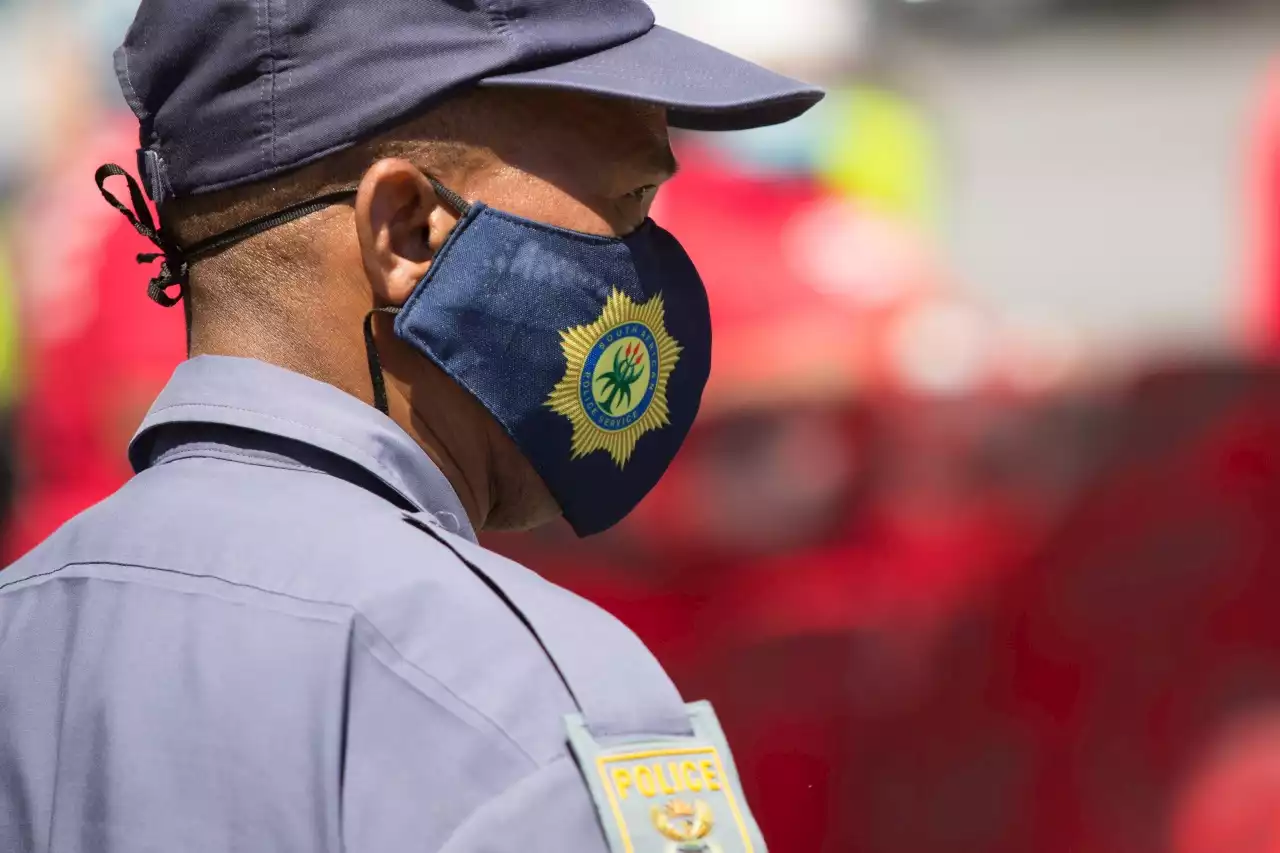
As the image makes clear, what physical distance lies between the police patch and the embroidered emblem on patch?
0.40 metres

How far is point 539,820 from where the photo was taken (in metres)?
1.15

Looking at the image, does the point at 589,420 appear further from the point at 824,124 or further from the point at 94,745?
the point at 824,124

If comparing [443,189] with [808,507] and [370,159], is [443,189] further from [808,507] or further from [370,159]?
[808,507]

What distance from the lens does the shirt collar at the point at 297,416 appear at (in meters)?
1.40

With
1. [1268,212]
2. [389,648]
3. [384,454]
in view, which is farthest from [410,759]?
[1268,212]

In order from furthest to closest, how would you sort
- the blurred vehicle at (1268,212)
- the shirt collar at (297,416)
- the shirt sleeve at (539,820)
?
the blurred vehicle at (1268,212), the shirt collar at (297,416), the shirt sleeve at (539,820)

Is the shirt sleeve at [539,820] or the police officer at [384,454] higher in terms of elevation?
the police officer at [384,454]

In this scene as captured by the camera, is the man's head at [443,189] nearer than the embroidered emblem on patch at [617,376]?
Yes

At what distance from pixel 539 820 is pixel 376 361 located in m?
0.50

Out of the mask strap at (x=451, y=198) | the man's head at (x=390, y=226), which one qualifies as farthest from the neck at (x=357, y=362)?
the mask strap at (x=451, y=198)

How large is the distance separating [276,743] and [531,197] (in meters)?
0.57

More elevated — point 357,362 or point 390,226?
point 390,226

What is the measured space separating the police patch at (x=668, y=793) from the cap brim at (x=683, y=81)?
550 millimetres

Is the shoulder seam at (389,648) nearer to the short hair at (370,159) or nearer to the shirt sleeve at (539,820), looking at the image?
the shirt sleeve at (539,820)
